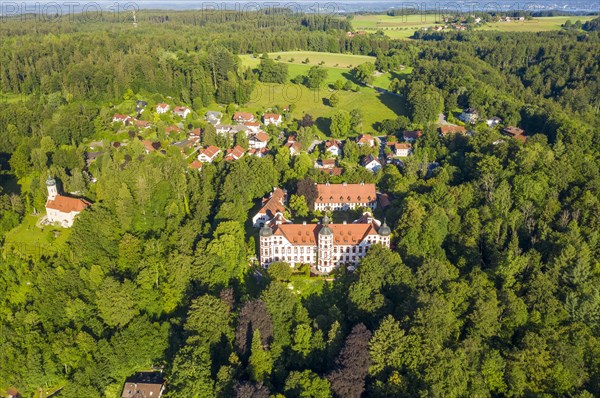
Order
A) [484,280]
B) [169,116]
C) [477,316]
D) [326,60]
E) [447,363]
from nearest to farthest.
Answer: [447,363]
[477,316]
[484,280]
[169,116]
[326,60]

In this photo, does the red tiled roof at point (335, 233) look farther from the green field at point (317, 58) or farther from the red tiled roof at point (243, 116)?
the green field at point (317, 58)

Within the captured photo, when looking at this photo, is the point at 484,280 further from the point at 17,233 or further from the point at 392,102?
the point at 392,102

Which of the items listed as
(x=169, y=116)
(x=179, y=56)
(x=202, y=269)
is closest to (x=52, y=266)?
(x=202, y=269)

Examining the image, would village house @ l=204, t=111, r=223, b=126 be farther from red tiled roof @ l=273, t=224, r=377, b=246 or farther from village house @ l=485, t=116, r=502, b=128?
village house @ l=485, t=116, r=502, b=128

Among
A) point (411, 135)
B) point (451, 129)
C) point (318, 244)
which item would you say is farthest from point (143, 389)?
point (451, 129)

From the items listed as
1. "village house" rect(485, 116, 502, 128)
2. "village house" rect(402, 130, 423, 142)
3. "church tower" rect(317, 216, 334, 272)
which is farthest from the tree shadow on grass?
"church tower" rect(317, 216, 334, 272)

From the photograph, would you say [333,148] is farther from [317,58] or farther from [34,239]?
[317,58]
